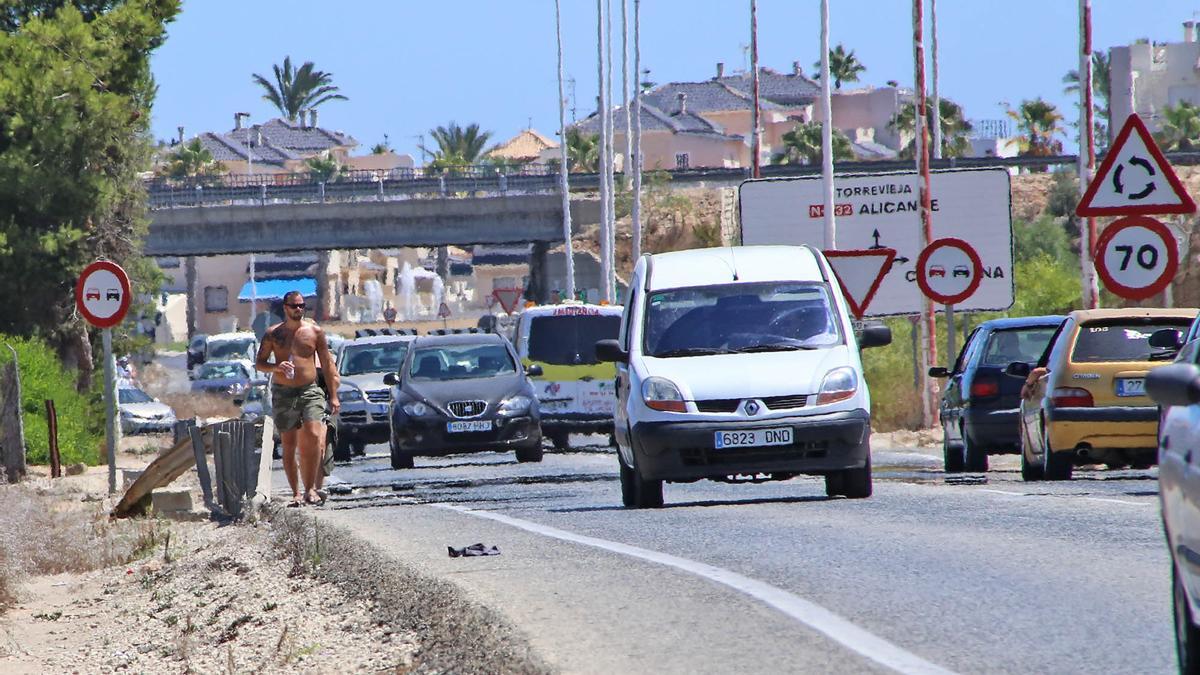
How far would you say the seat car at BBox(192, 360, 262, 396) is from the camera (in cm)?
5416

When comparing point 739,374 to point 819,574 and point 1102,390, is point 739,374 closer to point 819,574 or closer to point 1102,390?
point 1102,390

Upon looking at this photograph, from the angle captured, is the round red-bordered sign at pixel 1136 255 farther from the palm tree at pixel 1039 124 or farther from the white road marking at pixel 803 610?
the palm tree at pixel 1039 124

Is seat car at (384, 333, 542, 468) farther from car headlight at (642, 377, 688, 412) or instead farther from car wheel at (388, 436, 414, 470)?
car headlight at (642, 377, 688, 412)

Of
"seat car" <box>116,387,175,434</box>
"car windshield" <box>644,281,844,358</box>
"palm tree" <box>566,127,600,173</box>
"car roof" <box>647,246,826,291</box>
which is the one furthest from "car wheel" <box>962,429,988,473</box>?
"palm tree" <box>566,127,600,173</box>

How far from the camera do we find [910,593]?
9273 millimetres

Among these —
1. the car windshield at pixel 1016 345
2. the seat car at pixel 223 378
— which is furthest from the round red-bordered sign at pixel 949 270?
A: the seat car at pixel 223 378

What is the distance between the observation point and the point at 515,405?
25.3 meters

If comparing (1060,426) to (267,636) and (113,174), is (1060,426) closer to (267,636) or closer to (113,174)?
(267,636)

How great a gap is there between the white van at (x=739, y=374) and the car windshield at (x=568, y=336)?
1231 cm

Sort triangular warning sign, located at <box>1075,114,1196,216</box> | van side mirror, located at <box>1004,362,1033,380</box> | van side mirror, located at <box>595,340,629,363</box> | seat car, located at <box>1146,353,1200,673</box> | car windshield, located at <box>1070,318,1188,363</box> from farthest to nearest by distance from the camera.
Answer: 1. van side mirror, located at <box>1004,362,1033,380</box>
2. car windshield, located at <box>1070,318,1188,363</box>
3. triangular warning sign, located at <box>1075,114,1196,216</box>
4. van side mirror, located at <box>595,340,629,363</box>
5. seat car, located at <box>1146,353,1200,673</box>

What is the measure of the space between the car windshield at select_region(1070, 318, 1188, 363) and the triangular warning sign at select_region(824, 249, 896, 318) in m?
10.2

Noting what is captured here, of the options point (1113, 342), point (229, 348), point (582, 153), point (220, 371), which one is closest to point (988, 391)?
point (1113, 342)

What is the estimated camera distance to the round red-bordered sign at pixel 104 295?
2211cm

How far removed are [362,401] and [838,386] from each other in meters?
15.6
